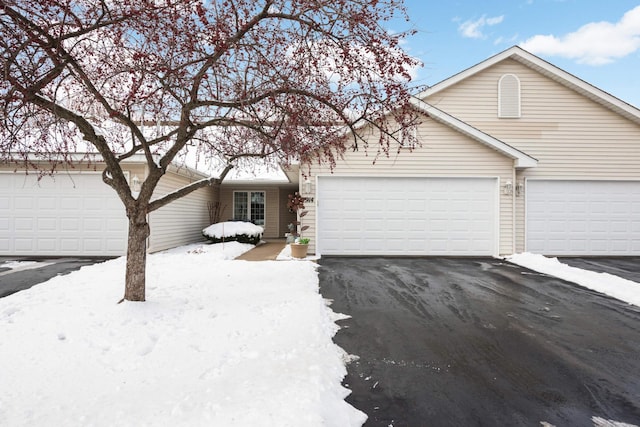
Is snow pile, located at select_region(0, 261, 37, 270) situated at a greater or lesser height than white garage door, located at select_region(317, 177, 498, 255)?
lesser

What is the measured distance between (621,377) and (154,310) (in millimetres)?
5080

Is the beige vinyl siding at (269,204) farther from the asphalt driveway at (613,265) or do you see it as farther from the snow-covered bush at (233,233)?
the asphalt driveway at (613,265)

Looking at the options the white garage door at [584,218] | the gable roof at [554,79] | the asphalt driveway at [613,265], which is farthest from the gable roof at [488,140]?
the asphalt driveway at [613,265]

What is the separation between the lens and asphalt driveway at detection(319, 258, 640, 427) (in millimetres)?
2549

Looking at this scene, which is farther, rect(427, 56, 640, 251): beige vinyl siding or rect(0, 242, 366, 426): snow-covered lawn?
rect(427, 56, 640, 251): beige vinyl siding

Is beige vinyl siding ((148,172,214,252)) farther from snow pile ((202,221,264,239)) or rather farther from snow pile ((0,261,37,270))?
snow pile ((0,261,37,270))

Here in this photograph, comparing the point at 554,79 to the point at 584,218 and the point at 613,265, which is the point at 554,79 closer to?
the point at 584,218

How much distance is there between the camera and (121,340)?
3623 mm

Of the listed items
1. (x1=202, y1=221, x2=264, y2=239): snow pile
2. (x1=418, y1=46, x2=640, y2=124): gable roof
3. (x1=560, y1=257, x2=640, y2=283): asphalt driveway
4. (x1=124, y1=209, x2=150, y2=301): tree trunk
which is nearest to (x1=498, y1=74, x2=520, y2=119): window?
(x1=418, y1=46, x2=640, y2=124): gable roof

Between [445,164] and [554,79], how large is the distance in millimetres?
4939

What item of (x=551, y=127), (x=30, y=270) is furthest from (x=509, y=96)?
(x=30, y=270)

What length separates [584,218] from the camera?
10469 millimetres

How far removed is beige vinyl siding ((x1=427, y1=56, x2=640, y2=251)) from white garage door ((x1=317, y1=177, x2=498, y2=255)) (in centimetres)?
140

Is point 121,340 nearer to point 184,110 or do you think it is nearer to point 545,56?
point 184,110
